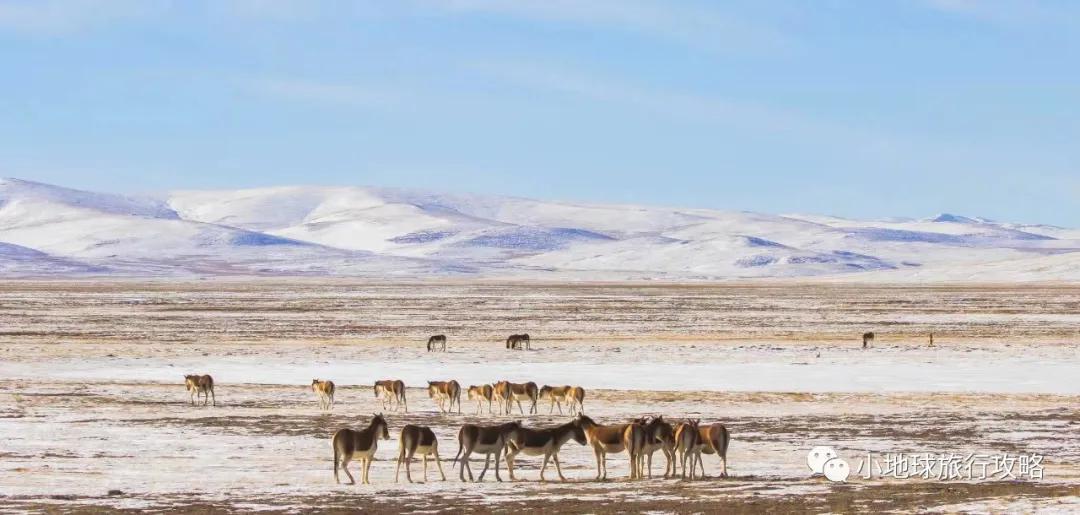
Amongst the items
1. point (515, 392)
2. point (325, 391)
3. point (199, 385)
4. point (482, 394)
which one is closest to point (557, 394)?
point (515, 392)

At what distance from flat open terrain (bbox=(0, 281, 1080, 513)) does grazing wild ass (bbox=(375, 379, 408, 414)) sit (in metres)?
0.46

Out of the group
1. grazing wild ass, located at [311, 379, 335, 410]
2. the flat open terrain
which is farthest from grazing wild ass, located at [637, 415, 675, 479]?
grazing wild ass, located at [311, 379, 335, 410]

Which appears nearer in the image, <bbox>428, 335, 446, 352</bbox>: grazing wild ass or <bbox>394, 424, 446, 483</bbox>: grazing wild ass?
<bbox>394, 424, 446, 483</bbox>: grazing wild ass

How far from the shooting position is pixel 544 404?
2917 centimetres

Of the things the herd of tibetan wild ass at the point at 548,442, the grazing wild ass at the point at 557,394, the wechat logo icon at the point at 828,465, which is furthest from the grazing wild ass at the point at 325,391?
the wechat logo icon at the point at 828,465

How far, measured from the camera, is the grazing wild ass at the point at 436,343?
44.5 metres

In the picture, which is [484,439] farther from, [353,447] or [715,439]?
[715,439]

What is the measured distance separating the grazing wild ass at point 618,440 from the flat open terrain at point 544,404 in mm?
406

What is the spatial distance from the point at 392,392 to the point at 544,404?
3674 millimetres

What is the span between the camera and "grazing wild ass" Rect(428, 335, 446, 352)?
4447 centimetres

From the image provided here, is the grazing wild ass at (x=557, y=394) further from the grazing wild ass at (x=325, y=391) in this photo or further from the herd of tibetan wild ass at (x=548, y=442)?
the herd of tibetan wild ass at (x=548, y=442)

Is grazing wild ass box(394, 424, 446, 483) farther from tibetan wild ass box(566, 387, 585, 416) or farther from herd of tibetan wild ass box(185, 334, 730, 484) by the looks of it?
tibetan wild ass box(566, 387, 585, 416)

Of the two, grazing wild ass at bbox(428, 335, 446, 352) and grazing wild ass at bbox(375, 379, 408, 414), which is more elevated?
grazing wild ass at bbox(428, 335, 446, 352)

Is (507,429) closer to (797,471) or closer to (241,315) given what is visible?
(797,471)
